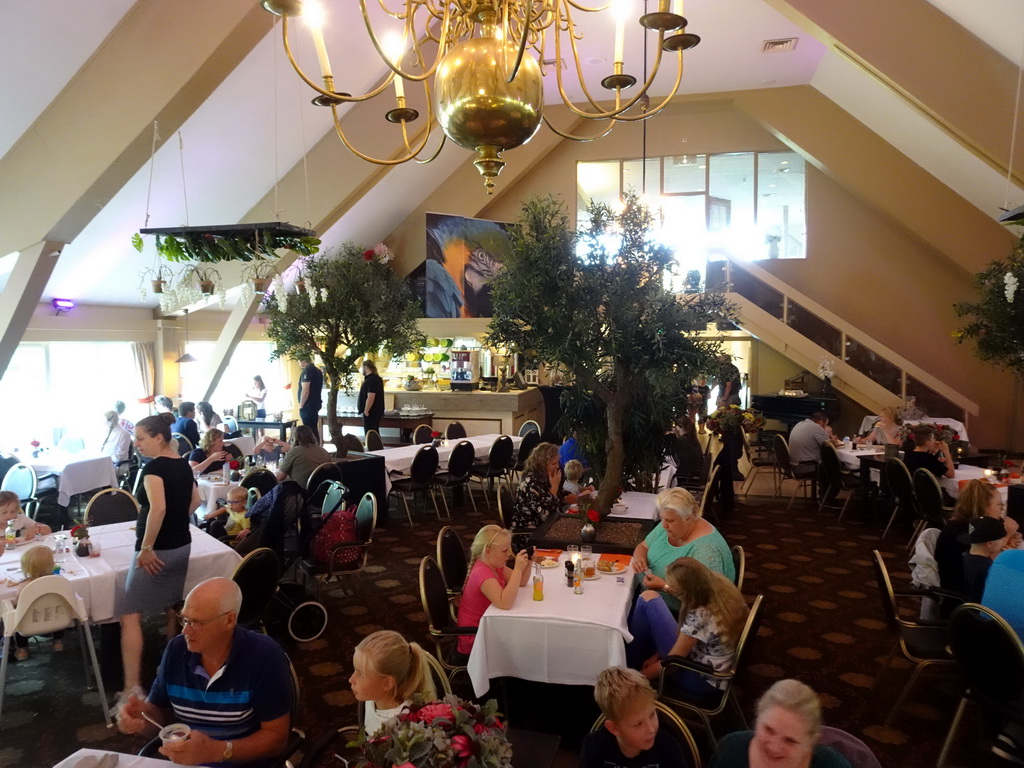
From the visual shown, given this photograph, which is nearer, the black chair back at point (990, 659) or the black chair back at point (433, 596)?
the black chair back at point (990, 659)

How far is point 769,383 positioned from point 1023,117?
8.35 meters

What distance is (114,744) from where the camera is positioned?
11.2 feet

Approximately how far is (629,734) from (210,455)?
19.6ft

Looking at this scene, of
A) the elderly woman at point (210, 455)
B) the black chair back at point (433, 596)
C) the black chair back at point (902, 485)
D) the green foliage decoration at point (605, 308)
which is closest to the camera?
the black chair back at point (433, 596)

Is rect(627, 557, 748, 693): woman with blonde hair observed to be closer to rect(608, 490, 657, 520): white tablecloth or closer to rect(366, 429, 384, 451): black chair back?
rect(608, 490, 657, 520): white tablecloth

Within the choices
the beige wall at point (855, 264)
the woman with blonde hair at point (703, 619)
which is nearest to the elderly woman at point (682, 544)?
the woman with blonde hair at point (703, 619)

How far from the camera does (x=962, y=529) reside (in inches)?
160

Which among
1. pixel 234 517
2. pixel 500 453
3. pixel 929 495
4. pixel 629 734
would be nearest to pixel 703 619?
pixel 629 734

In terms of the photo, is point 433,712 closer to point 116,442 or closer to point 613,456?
point 613,456

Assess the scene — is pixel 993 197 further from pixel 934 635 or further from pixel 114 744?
pixel 114 744

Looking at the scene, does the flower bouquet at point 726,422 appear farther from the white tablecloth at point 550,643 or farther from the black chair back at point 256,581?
the black chair back at point 256,581

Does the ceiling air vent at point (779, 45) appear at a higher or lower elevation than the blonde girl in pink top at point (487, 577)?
higher

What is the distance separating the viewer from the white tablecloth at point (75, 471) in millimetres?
7641

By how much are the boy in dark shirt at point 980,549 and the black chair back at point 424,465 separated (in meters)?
5.00
